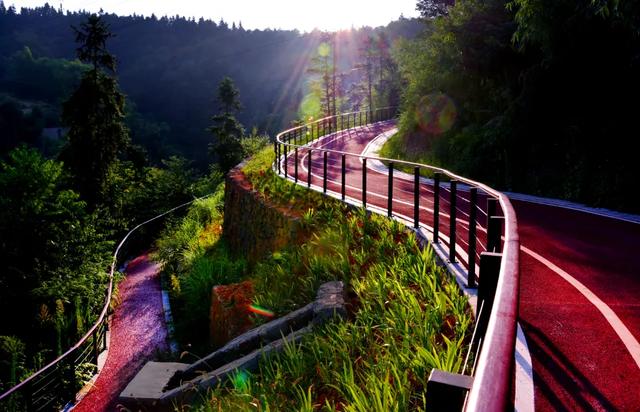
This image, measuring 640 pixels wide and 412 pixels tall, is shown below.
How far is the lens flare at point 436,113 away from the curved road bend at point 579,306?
10694 mm

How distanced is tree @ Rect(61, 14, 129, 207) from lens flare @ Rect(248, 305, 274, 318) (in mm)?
26333

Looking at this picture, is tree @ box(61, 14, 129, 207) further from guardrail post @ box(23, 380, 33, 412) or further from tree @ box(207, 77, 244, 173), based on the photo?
guardrail post @ box(23, 380, 33, 412)

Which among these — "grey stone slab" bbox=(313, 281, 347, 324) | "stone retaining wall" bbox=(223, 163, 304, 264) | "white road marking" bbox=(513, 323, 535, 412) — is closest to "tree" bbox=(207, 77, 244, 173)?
"stone retaining wall" bbox=(223, 163, 304, 264)

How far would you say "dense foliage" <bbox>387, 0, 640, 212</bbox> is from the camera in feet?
42.7

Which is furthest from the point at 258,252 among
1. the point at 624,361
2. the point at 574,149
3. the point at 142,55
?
the point at 142,55

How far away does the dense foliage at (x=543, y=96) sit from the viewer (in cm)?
1302

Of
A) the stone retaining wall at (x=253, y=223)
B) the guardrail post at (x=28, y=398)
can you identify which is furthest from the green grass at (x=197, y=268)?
the guardrail post at (x=28, y=398)

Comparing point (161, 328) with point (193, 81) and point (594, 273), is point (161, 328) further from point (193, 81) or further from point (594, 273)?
point (193, 81)

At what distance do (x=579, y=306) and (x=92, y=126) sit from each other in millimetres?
32429

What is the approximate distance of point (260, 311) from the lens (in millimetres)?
9273

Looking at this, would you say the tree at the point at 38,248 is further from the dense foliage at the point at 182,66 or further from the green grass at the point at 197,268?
the dense foliage at the point at 182,66

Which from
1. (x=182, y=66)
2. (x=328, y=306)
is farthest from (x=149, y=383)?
(x=182, y=66)

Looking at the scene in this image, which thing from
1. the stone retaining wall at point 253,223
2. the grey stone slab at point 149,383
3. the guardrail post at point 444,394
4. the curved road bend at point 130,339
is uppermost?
the guardrail post at point 444,394

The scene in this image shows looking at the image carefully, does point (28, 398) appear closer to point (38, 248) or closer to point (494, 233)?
point (38, 248)
